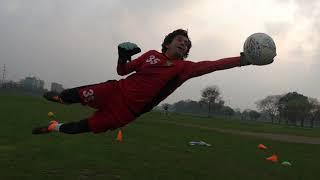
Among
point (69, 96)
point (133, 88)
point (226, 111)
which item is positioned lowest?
point (69, 96)

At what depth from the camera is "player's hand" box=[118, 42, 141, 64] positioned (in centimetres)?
754

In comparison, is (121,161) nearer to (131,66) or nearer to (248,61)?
(131,66)

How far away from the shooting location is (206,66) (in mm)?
7281

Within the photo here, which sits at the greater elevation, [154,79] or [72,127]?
[154,79]

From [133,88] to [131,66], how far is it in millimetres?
438

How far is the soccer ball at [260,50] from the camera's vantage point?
7.07m

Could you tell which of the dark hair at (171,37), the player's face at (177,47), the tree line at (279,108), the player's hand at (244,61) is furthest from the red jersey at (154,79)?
the tree line at (279,108)

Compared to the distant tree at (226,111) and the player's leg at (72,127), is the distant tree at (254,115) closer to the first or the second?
the distant tree at (226,111)

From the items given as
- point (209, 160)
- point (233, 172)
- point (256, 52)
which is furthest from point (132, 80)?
point (209, 160)

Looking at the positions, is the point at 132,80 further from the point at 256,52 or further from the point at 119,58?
the point at 256,52

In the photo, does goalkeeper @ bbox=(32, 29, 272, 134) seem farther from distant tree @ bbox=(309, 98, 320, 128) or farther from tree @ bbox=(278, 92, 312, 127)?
distant tree @ bbox=(309, 98, 320, 128)

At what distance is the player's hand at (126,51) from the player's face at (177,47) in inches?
20.6

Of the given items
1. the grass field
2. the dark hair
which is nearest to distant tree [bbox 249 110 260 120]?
the grass field

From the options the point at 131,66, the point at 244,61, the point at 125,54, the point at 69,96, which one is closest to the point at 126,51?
the point at 125,54
